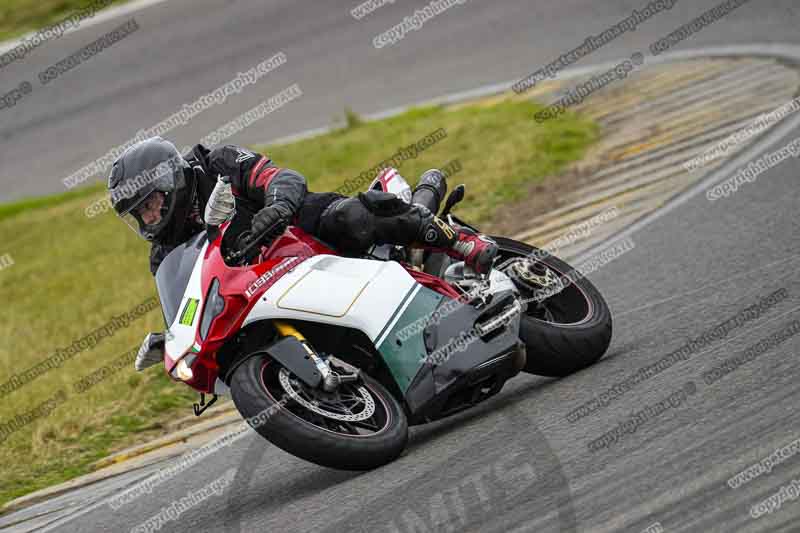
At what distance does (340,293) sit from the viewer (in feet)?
16.9

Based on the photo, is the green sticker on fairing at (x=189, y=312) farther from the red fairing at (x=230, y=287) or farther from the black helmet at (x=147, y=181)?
the black helmet at (x=147, y=181)

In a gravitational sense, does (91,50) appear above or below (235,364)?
below

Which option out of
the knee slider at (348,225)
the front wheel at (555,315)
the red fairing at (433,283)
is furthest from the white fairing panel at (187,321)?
the front wheel at (555,315)

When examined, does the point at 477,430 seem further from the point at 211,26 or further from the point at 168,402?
the point at 211,26

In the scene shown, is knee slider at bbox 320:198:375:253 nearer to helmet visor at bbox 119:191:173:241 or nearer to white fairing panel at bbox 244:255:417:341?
white fairing panel at bbox 244:255:417:341

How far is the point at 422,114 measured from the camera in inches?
517

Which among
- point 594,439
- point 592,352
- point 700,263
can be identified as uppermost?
point 594,439

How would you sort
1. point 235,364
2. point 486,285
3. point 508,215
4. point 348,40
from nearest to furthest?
point 235,364, point 486,285, point 508,215, point 348,40

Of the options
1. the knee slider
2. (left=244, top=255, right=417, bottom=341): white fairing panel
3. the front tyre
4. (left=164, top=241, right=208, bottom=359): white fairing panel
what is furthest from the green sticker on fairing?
the knee slider

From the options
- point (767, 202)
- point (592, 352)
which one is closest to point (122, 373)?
point (592, 352)

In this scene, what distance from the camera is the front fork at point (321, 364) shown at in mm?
4828

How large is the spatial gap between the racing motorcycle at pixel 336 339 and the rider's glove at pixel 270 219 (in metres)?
0.04

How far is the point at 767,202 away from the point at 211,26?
11519 mm

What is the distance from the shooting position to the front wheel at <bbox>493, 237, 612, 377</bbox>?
558 centimetres
